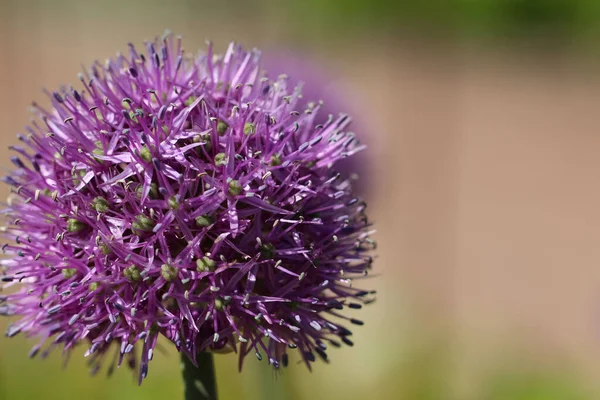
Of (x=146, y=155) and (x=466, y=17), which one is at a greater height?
(x=466, y=17)

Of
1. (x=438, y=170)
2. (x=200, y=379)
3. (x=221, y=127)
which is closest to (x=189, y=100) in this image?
(x=221, y=127)

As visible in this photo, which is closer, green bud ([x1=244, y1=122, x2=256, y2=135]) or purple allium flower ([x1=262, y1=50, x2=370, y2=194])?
green bud ([x1=244, y1=122, x2=256, y2=135])

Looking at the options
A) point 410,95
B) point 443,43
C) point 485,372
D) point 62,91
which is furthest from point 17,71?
point 62,91

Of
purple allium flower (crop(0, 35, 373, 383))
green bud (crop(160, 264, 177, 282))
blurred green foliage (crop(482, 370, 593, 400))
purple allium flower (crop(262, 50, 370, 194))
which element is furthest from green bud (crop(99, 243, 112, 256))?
blurred green foliage (crop(482, 370, 593, 400))

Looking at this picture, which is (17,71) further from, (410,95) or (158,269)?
(158,269)

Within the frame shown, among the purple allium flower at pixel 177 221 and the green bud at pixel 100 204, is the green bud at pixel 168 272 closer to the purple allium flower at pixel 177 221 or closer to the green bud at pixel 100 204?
the purple allium flower at pixel 177 221

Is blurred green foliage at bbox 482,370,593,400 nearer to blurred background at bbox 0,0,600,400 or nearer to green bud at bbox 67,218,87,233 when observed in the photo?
blurred background at bbox 0,0,600,400

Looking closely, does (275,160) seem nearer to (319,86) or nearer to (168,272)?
(168,272)

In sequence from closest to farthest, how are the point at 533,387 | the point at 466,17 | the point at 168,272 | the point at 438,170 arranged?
the point at 168,272, the point at 533,387, the point at 438,170, the point at 466,17
